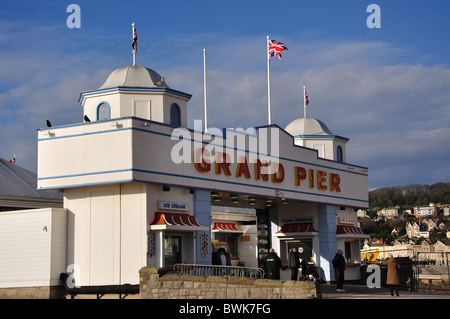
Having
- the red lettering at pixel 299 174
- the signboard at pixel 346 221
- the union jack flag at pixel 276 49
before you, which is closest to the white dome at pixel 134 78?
the union jack flag at pixel 276 49

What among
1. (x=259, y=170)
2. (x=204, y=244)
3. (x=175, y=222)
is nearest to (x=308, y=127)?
(x=259, y=170)

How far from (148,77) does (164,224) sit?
7765 mm

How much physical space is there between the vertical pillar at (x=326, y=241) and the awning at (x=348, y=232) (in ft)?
1.80

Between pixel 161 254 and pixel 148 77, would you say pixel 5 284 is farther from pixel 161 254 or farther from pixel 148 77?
pixel 148 77

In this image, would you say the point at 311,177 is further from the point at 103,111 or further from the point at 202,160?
the point at 103,111

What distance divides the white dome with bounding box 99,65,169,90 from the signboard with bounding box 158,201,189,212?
575cm

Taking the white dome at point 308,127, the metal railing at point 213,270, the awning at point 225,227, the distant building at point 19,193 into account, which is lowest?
the metal railing at point 213,270

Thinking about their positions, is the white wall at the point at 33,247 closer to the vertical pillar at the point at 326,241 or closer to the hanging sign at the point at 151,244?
the hanging sign at the point at 151,244

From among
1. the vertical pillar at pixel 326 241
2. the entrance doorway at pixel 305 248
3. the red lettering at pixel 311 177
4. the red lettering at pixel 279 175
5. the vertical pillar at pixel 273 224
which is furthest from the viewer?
the vertical pillar at pixel 273 224

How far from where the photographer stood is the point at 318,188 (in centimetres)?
3591

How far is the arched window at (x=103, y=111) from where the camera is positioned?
28.7 meters

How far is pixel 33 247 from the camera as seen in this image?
26.8m

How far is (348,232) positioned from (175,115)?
46.5ft
